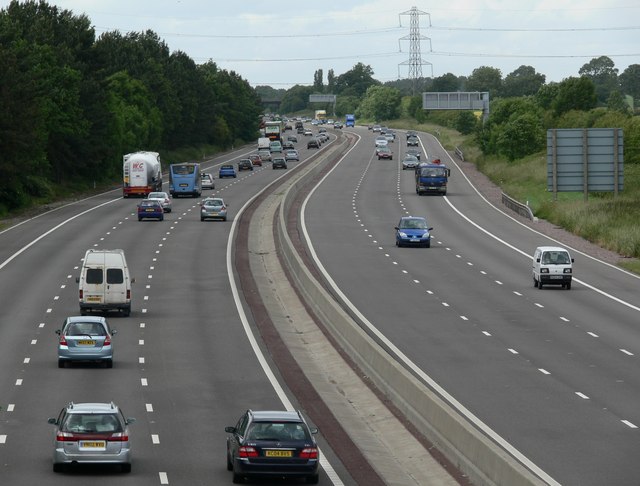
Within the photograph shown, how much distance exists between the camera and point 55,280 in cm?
6288

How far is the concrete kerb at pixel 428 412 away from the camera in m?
23.7

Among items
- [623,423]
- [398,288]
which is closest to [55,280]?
[398,288]

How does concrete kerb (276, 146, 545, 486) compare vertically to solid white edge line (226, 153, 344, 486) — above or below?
above

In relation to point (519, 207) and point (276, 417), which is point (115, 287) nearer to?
point (276, 417)

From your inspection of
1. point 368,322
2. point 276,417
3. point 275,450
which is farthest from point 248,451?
point 368,322

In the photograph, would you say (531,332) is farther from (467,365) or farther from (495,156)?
(495,156)

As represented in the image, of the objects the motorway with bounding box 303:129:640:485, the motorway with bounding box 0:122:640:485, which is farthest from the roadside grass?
the motorway with bounding box 0:122:640:485

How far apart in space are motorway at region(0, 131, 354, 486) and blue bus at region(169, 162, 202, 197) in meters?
27.0

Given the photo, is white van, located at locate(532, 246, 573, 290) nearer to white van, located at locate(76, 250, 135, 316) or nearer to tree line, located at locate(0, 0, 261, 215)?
white van, located at locate(76, 250, 135, 316)

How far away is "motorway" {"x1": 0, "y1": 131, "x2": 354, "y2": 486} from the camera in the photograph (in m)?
28.3

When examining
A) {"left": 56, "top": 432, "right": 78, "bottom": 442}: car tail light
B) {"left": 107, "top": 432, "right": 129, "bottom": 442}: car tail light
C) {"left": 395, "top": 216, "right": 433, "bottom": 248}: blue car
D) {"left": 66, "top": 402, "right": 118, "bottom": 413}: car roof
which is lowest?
{"left": 395, "top": 216, "right": 433, "bottom": 248}: blue car

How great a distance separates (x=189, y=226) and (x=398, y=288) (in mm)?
31521

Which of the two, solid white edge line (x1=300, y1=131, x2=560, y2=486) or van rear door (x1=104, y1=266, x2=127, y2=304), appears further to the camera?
van rear door (x1=104, y1=266, x2=127, y2=304)

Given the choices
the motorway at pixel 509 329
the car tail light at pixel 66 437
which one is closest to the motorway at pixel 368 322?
the motorway at pixel 509 329
